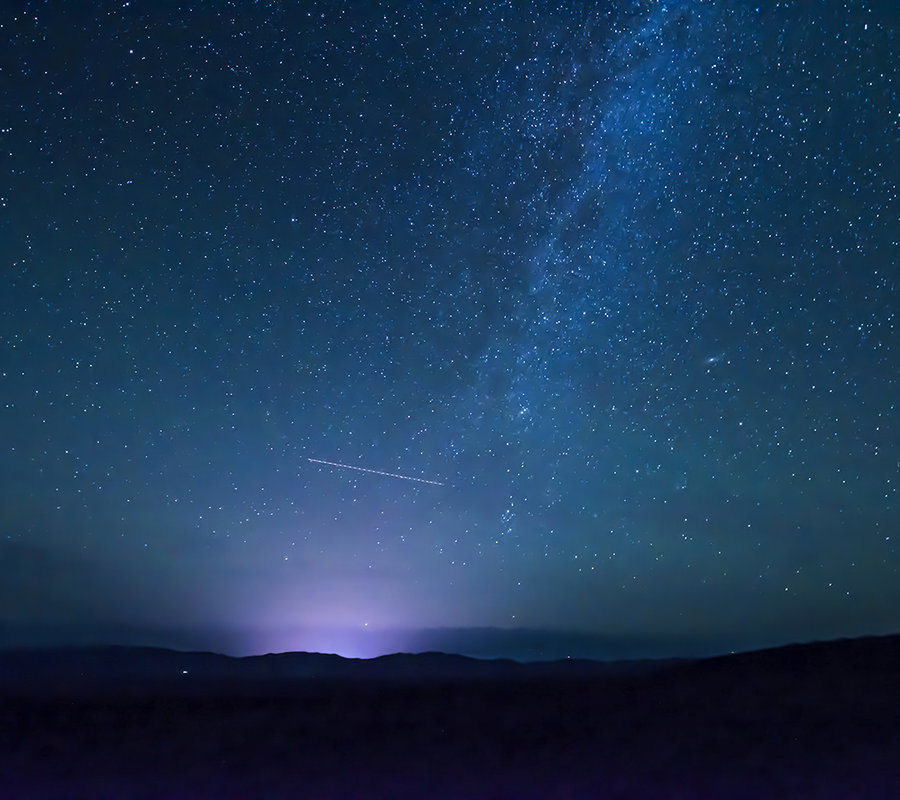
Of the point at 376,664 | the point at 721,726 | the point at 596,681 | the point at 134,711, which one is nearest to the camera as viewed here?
the point at 721,726

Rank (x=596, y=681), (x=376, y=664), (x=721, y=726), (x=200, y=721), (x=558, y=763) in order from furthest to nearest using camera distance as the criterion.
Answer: (x=376, y=664) → (x=596, y=681) → (x=200, y=721) → (x=721, y=726) → (x=558, y=763)

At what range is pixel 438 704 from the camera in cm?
1094

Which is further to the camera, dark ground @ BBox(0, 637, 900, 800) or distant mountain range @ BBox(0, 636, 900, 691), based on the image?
distant mountain range @ BBox(0, 636, 900, 691)

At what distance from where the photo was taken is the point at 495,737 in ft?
28.9

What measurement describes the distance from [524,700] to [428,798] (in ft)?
14.9

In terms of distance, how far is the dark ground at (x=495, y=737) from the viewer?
6.99 m

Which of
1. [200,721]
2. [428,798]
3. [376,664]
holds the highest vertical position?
[376,664]

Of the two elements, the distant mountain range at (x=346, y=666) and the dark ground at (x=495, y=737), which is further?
the distant mountain range at (x=346, y=666)

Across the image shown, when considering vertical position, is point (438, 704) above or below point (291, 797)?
above

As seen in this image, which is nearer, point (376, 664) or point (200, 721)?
point (200, 721)

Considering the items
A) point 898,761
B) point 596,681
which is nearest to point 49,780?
point 898,761

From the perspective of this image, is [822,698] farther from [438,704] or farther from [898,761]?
[438,704]

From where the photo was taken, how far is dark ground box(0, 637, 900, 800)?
699 centimetres

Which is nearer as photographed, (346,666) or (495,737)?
(495,737)
